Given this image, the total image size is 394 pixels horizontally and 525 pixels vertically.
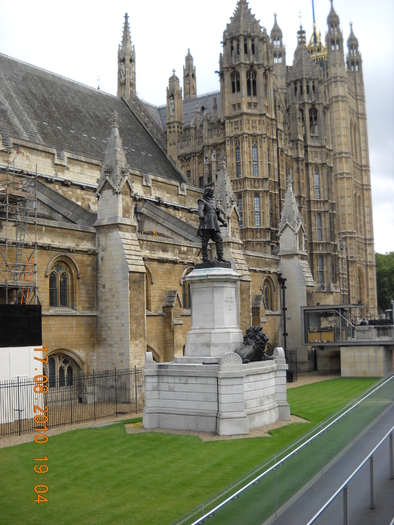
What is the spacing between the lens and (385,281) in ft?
313

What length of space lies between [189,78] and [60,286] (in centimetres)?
4727

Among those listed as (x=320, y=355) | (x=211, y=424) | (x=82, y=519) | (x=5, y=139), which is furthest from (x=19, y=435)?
(x=320, y=355)

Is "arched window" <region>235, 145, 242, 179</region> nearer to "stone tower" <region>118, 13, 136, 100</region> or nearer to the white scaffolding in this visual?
"stone tower" <region>118, 13, 136, 100</region>

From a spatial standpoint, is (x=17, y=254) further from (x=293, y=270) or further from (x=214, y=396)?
(x=293, y=270)

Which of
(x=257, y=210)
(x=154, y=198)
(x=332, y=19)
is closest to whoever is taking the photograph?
(x=154, y=198)

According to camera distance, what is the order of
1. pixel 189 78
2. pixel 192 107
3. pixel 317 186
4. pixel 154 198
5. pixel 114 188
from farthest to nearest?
pixel 189 78, pixel 192 107, pixel 317 186, pixel 154 198, pixel 114 188

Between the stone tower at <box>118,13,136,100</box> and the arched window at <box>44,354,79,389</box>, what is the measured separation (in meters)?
30.6

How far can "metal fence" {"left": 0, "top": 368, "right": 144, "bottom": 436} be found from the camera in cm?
2031

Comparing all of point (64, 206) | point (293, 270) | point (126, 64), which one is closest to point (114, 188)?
point (64, 206)

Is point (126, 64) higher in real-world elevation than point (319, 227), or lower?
higher

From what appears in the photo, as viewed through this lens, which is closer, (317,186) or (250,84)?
(250,84)

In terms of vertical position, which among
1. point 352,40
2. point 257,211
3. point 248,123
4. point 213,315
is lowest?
point 213,315

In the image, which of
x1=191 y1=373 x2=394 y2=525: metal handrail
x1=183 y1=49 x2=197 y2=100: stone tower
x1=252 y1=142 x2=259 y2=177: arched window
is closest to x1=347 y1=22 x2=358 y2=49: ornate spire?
x1=183 y1=49 x2=197 y2=100: stone tower

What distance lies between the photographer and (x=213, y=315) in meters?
18.5
